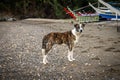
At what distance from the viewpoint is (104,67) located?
977 centimetres

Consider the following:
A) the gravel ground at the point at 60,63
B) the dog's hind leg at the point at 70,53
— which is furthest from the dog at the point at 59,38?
the gravel ground at the point at 60,63

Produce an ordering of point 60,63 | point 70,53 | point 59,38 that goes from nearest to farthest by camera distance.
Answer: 1. point 59,38
2. point 60,63
3. point 70,53

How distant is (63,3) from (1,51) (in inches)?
835

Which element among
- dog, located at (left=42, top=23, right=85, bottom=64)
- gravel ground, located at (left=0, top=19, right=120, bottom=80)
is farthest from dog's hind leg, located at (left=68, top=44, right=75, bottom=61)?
gravel ground, located at (left=0, top=19, right=120, bottom=80)

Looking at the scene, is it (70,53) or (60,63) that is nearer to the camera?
(60,63)

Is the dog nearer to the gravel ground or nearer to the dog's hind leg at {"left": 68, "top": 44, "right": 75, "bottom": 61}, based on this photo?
the dog's hind leg at {"left": 68, "top": 44, "right": 75, "bottom": 61}

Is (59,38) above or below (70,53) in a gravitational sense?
above

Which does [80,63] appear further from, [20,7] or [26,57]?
[20,7]

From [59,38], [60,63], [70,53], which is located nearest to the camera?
[59,38]

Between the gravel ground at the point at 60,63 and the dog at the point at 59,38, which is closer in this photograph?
the gravel ground at the point at 60,63

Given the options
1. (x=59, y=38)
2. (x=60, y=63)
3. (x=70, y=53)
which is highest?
(x=59, y=38)

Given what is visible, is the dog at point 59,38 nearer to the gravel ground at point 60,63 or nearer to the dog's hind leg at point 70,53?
the dog's hind leg at point 70,53

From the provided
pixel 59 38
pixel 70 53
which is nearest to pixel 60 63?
pixel 70 53

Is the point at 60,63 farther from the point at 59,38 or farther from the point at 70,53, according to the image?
the point at 59,38
